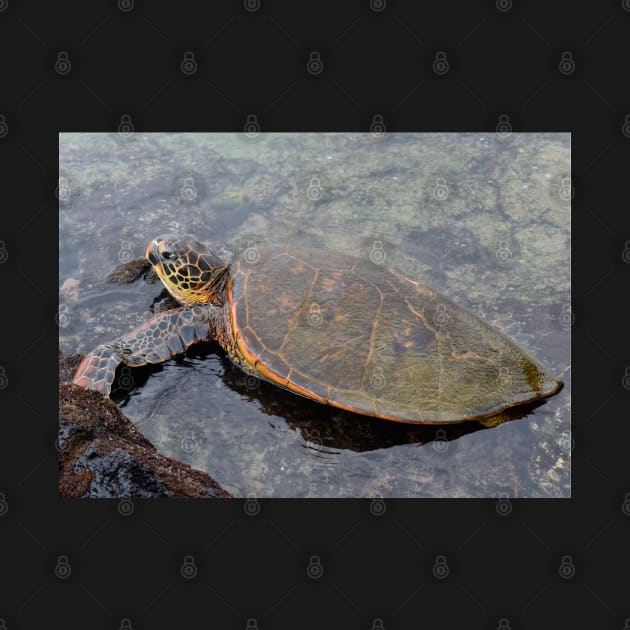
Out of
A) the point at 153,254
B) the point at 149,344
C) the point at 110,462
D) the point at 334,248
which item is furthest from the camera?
the point at 334,248

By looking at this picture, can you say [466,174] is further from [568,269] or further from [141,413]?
[141,413]

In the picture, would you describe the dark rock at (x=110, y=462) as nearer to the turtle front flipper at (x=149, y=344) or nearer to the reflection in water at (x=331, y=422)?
the turtle front flipper at (x=149, y=344)

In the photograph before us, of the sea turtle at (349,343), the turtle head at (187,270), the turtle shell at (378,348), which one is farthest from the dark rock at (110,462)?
the turtle head at (187,270)

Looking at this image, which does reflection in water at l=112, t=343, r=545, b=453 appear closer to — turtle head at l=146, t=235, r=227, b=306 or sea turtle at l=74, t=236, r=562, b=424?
sea turtle at l=74, t=236, r=562, b=424

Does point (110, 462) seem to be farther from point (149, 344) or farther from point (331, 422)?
point (331, 422)

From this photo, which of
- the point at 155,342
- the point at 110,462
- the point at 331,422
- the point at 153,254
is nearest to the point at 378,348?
the point at 331,422
